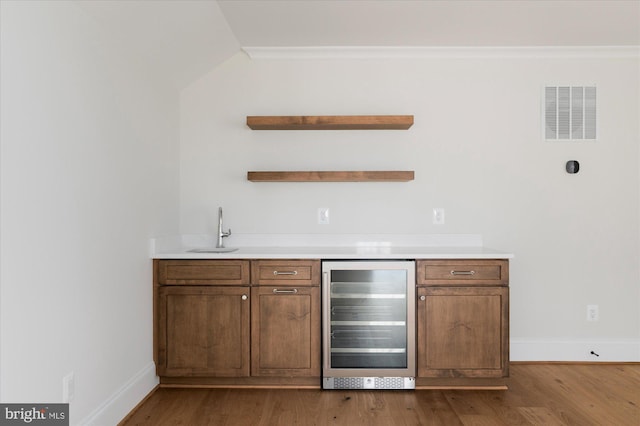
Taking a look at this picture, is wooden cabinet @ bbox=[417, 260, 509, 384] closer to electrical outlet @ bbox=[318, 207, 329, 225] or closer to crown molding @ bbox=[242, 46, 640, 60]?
electrical outlet @ bbox=[318, 207, 329, 225]

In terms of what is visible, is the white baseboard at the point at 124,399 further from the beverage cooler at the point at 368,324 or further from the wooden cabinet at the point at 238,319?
the beverage cooler at the point at 368,324

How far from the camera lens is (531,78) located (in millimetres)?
3621

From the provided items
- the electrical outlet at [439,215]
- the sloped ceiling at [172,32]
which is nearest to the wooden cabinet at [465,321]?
the electrical outlet at [439,215]

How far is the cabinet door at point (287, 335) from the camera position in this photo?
3.03 metres

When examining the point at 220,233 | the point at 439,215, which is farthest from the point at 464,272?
the point at 220,233

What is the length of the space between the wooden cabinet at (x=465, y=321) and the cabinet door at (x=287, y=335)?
2.20ft

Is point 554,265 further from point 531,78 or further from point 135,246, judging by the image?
point 135,246

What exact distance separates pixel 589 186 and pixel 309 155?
2.13 m

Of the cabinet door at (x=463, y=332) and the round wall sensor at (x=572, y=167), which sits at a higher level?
the round wall sensor at (x=572, y=167)

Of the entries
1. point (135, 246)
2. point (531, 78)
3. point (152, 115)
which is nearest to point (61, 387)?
point (135, 246)

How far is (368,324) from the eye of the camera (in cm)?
305

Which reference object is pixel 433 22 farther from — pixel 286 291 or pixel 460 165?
pixel 286 291

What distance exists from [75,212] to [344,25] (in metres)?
2.03

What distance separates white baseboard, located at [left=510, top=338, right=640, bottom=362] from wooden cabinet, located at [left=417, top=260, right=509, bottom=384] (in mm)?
670
